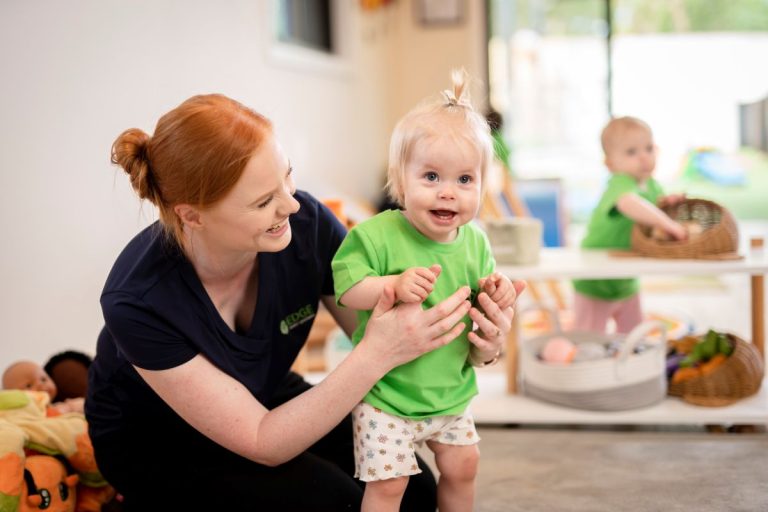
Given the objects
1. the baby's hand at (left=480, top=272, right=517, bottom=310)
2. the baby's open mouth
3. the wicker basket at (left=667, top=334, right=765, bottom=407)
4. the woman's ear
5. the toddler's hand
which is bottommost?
the wicker basket at (left=667, top=334, right=765, bottom=407)

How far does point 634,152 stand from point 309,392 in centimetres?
161

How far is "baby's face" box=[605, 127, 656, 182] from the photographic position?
2.73m

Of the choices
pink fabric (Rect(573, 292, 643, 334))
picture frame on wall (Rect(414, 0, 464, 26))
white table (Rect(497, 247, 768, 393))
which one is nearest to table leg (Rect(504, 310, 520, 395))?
white table (Rect(497, 247, 768, 393))

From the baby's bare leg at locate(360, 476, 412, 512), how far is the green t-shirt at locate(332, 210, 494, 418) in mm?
126

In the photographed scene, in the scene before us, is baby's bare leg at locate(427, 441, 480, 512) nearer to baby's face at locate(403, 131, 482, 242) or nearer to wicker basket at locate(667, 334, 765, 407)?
baby's face at locate(403, 131, 482, 242)

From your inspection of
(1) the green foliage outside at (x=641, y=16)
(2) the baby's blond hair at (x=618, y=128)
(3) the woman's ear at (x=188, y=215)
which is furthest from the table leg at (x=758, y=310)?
(1) the green foliage outside at (x=641, y=16)

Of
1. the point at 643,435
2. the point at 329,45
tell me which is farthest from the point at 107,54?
the point at 329,45

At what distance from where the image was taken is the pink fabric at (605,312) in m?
2.96

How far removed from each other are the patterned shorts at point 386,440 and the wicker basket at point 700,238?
4.03 feet

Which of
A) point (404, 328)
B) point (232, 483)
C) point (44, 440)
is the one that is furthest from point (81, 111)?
point (404, 328)

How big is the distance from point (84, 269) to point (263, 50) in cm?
162

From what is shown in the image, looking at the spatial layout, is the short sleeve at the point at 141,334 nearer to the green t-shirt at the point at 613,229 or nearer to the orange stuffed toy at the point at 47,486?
the orange stuffed toy at the point at 47,486

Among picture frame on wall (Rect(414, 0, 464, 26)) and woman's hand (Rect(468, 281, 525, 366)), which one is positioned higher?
picture frame on wall (Rect(414, 0, 464, 26))

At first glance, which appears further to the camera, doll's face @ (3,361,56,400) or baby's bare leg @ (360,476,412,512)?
doll's face @ (3,361,56,400)
